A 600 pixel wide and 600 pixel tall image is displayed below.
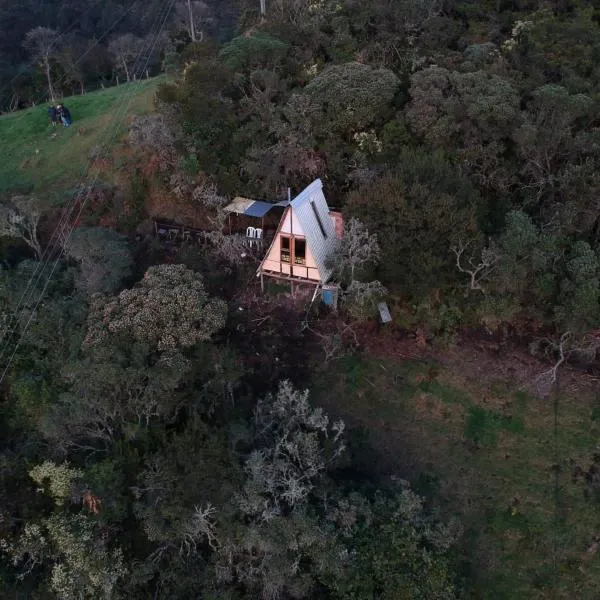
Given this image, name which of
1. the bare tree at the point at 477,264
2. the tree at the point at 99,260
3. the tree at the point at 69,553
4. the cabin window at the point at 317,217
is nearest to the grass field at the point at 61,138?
the tree at the point at 99,260

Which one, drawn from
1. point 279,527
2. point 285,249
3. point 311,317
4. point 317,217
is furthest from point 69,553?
point 317,217

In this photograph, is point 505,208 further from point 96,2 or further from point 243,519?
point 96,2

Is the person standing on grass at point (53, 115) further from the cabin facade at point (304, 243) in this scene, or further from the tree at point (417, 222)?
the tree at point (417, 222)

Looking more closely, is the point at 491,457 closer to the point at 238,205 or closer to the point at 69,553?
the point at 69,553

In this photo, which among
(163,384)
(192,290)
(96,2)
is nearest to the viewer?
(163,384)

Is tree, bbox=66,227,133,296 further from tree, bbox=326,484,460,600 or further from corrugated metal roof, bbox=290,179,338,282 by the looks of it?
tree, bbox=326,484,460,600

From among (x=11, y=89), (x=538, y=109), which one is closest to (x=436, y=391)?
(x=538, y=109)

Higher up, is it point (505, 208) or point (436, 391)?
point (505, 208)
